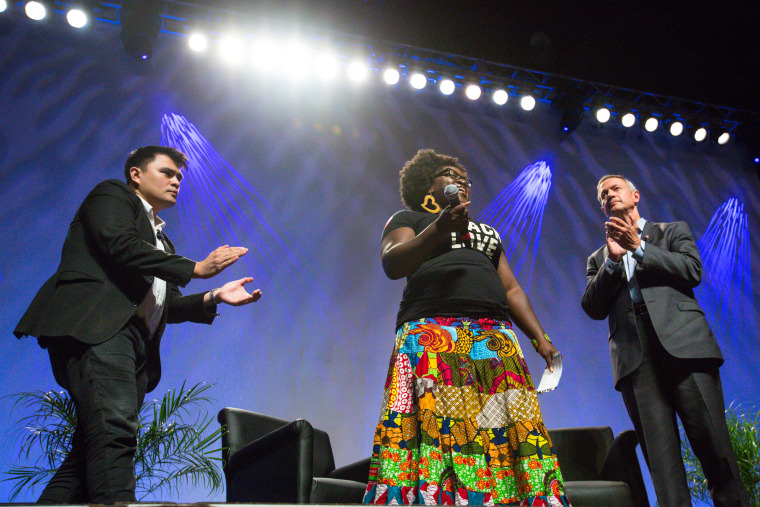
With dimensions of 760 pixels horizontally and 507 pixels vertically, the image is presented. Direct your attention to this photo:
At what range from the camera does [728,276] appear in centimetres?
530

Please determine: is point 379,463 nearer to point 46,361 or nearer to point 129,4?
point 46,361

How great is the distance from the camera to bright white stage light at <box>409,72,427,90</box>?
5223 millimetres

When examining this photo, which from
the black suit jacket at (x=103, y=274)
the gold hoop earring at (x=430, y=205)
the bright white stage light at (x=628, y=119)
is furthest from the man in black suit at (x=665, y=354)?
the bright white stage light at (x=628, y=119)

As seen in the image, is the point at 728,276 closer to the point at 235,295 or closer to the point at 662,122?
the point at 662,122

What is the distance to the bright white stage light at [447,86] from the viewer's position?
5312 millimetres

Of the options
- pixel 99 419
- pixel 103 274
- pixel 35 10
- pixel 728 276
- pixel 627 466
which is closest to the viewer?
pixel 99 419

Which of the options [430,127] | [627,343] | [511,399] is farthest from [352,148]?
[511,399]

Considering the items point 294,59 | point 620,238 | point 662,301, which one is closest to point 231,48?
point 294,59

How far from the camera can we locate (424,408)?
64.7 inches

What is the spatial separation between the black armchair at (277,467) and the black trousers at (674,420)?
3.90 feet

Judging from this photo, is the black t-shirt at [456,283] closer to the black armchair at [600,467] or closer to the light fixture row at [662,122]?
the black armchair at [600,467]

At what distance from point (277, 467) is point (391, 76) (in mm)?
3899

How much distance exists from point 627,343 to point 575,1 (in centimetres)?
388

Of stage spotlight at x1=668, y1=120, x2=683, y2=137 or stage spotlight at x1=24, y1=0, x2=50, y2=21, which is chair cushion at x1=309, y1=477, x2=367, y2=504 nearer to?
stage spotlight at x1=24, y1=0, x2=50, y2=21
